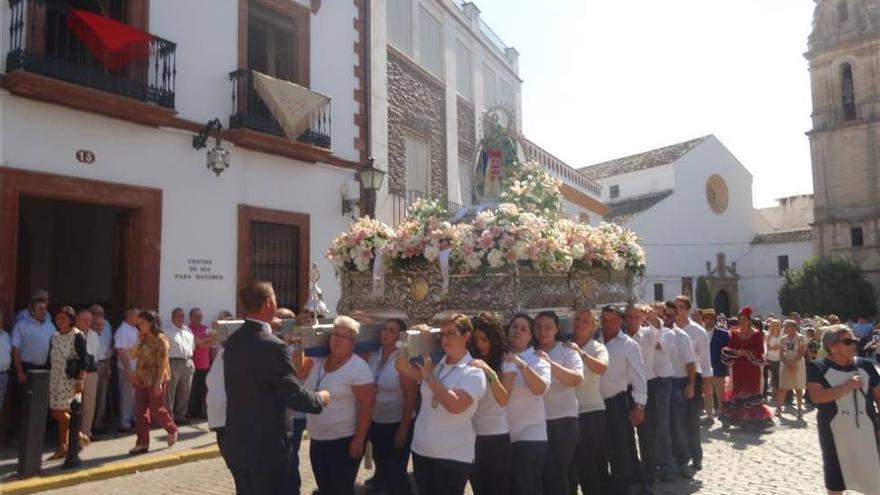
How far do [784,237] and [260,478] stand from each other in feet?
155

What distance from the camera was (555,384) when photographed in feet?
16.8

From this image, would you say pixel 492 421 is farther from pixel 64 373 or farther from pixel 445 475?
pixel 64 373

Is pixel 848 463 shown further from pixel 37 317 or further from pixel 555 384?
pixel 37 317

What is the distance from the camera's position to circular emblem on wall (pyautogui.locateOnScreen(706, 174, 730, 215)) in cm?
4315

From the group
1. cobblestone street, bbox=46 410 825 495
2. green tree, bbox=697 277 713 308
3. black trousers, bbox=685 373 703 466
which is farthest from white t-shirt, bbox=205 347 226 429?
green tree, bbox=697 277 713 308

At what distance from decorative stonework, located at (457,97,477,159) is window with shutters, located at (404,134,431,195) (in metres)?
2.04

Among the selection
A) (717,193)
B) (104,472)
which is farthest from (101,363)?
(717,193)

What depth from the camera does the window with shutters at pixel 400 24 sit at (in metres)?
15.9

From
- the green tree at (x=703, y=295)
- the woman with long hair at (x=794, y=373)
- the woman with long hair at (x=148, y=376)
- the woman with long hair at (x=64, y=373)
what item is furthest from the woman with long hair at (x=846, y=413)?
the green tree at (x=703, y=295)

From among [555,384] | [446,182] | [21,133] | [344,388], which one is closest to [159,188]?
[21,133]

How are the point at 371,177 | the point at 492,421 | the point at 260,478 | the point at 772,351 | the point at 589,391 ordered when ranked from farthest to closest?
the point at 371,177 < the point at 772,351 < the point at 589,391 < the point at 492,421 < the point at 260,478

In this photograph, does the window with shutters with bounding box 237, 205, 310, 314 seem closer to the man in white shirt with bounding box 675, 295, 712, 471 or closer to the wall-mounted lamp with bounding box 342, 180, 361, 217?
the wall-mounted lamp with bounding box 342, 180, 361, 217

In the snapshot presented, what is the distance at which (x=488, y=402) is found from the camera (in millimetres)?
4543

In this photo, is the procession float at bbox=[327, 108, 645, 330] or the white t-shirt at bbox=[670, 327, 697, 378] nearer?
the procession float at bbox=[327, 108, 645, 330]
